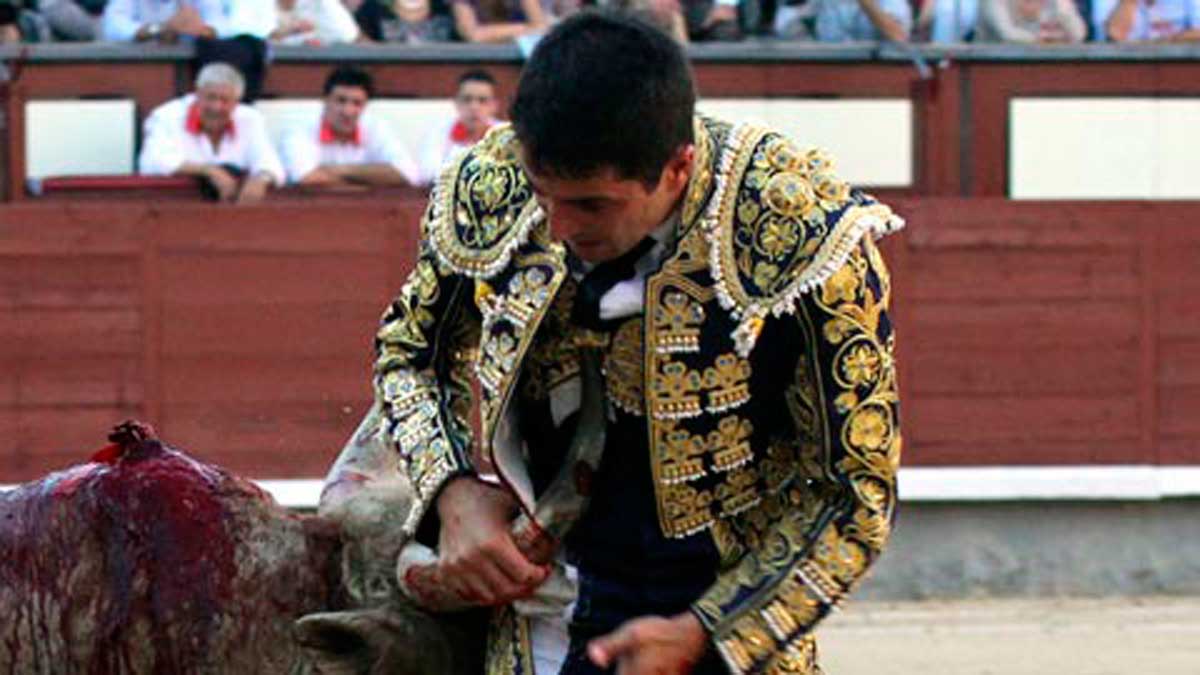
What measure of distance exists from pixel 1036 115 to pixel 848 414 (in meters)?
6.32

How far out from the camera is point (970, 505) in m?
8.36

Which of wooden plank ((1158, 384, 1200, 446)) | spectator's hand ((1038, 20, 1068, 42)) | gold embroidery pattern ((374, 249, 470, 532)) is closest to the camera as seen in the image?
gold embroidery pattern ((374, 249, 470, 532))

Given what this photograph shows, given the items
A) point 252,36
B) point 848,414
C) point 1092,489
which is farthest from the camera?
point 1092,489

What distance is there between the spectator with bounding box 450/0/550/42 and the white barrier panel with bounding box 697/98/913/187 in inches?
22.2

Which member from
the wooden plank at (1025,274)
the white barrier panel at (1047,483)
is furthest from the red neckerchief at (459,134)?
the white barrier panel at (1047,483)

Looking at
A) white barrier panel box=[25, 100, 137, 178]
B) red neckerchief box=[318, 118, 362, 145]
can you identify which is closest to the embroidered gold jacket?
red neckerchief box=[318, 118, 362, 145]

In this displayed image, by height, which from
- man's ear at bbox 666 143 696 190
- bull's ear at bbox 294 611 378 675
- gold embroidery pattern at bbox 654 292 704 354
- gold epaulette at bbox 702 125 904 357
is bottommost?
bull's ear at bbox 294 611 378 675

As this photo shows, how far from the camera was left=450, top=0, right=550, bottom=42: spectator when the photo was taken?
8180 mm

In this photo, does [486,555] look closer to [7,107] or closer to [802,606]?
[802,606]

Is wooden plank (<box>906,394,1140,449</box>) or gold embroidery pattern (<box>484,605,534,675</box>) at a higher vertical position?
gold embroidery pattern (<box>484,605,534,675</box>)

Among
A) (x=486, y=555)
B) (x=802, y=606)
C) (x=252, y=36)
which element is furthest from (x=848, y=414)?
(x=252, y=36)

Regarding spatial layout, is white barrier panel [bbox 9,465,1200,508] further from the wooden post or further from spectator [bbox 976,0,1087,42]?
the wooden post

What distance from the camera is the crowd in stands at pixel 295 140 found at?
25.5ft

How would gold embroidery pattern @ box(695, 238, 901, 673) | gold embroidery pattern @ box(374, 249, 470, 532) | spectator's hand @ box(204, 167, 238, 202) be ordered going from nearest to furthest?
gold embroidery pattern @ box(695, 238, 901, 673) → gold embroidery pattern @ box(374, 249, 470, 532) → spectator's hand @ box(204, 167, 238, 202)
